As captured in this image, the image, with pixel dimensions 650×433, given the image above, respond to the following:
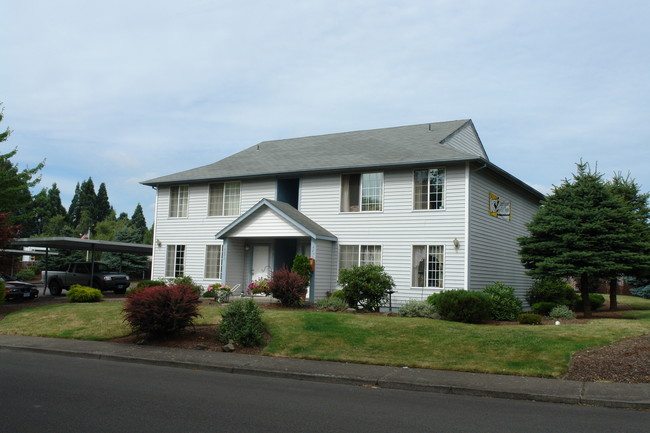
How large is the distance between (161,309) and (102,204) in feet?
254

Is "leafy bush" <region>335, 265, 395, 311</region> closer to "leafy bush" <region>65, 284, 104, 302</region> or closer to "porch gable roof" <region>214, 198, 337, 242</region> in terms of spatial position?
"porch gable roof" <region>214, 198, 337, 242</region>

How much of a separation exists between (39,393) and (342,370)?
17.4 ft

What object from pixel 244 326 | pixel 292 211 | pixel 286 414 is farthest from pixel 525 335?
pixel 292 211

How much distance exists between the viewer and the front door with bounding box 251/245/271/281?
77.2ft

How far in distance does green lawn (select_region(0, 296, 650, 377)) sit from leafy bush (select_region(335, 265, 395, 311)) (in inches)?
112

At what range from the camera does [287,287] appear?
18.6m

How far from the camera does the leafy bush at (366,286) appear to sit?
742 inches

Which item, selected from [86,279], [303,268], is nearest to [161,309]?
[303,268]

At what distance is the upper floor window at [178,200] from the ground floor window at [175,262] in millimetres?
1542

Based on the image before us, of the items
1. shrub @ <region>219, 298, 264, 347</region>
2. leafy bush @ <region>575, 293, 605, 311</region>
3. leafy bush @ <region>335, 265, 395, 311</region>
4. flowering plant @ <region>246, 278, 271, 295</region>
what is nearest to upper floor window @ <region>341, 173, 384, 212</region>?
leafy bush @ <region>335, 265, 395, 311</region>

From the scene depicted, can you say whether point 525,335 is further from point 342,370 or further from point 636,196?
point 636,196

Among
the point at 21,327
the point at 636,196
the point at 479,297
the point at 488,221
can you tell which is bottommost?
the point at 21,327

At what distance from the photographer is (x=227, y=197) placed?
2489cm

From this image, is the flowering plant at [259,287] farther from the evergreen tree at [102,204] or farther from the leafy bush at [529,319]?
the evergreen tree at [102,204]
